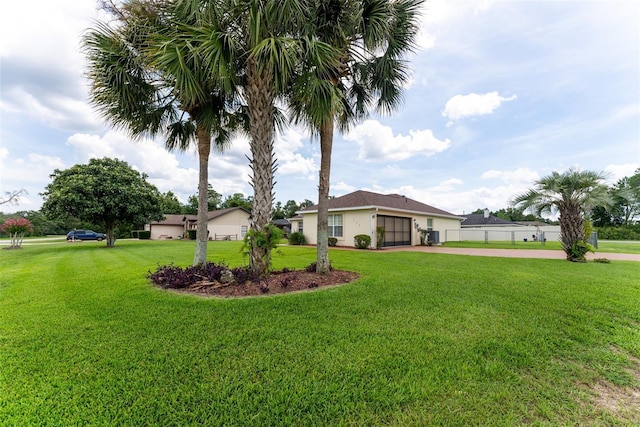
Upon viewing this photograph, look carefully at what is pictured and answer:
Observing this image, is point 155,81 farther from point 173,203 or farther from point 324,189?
point 173,203

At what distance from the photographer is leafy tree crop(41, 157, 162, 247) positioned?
15469 mm

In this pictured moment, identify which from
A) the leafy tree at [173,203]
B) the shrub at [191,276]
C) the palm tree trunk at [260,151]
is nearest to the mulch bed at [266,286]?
the shrub at [191,276]

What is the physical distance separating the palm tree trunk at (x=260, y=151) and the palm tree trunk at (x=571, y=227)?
1229cm

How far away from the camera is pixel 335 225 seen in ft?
60.1

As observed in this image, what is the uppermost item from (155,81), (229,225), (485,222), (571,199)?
(155,81)

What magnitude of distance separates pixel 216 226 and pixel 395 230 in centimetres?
2156

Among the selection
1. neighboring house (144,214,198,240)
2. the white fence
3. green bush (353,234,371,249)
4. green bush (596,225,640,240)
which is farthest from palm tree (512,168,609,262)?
neighboring house (144,214,198,240)

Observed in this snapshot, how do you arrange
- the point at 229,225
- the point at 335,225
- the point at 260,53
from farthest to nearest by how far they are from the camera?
the point at 229,225, the point at 335,225, the point at 260,53

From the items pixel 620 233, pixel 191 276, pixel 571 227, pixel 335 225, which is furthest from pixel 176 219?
pixel 620 233

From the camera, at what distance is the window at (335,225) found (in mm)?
18000

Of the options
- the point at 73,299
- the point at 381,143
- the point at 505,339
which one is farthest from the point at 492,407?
the point at 381,143

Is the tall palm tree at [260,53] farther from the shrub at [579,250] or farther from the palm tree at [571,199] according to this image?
the shrub at [579,250]

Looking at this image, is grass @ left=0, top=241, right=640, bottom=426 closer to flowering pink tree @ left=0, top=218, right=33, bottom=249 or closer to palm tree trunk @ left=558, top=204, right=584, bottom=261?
palm tree trunk @ left=558, top=204, right=584, bottom=261

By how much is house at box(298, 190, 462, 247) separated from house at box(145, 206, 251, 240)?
563 inches
